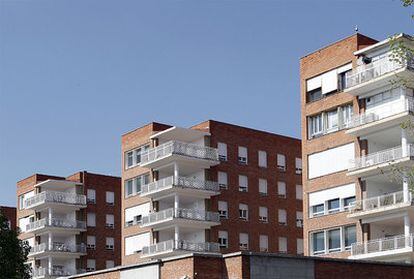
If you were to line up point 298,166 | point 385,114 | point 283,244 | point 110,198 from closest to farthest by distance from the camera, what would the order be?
point 385,114, point 283,244, point 298,166, point 110,198

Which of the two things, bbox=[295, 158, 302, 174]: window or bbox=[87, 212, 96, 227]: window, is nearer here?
bbox=[295, 158, 302, 174]: window

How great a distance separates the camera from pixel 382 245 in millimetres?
52188

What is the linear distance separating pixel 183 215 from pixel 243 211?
7419mm

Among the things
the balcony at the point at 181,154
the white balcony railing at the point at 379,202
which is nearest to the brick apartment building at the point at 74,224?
the balcony at the point at 181,154

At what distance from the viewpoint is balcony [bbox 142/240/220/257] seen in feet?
227

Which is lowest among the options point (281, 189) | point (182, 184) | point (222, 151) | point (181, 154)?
point (182, 184)

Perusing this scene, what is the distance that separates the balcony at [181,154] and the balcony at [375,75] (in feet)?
61.5

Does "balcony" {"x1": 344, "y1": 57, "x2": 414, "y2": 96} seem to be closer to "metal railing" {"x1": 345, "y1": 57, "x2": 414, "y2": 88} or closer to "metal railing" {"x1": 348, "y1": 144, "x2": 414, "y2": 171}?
"metal railing" {"x1": 345, "y1": 57, "x2": 414, "y2": 88}

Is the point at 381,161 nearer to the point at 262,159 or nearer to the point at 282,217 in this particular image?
the point at 262,159

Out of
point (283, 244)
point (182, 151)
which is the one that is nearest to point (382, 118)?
point (182, 151)

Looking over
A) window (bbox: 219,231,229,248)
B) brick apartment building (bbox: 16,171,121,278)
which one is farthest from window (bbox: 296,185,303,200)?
brick apartment building (bbox: 16,171,121,278)

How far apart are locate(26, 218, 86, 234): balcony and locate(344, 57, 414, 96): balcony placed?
4431cm

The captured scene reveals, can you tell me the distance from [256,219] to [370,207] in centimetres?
2333

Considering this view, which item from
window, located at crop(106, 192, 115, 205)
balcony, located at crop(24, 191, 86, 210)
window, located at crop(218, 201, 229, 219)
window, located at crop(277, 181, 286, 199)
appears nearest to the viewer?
window, located at crop(218, 201, 229, 219)
